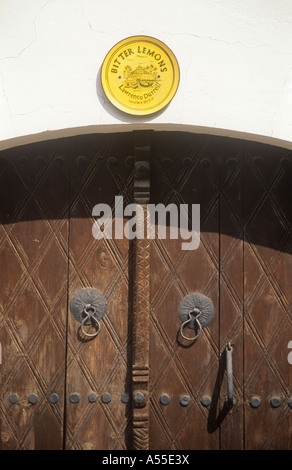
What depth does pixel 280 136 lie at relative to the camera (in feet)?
9.10

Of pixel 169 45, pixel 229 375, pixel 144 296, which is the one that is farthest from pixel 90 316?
pixel 169 45

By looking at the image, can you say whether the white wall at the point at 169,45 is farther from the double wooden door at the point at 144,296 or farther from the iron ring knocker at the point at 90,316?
the iron ring knocker at the point at 90,316

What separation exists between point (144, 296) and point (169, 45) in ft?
4.16

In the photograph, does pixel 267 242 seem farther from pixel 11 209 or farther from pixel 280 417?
pixel 11 209

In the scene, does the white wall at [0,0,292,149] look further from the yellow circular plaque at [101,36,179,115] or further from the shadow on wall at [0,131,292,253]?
the shadow on wall at [0,131,292,253]

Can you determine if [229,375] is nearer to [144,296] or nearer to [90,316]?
[144,296]

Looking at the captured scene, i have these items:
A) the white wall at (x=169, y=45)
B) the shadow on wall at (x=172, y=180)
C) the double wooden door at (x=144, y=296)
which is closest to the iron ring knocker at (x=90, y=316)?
the double wooden door at (x=144, y=296)

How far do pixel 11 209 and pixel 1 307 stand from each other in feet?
1.71

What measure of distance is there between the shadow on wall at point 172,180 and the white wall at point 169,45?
22 cm

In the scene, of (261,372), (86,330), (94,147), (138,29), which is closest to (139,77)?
(138,29)

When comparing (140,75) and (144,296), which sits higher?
(140,75)

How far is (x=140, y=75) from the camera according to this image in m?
2.85

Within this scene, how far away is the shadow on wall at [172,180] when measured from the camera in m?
3.01

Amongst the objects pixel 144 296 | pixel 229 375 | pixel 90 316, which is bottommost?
pixel 229 375
